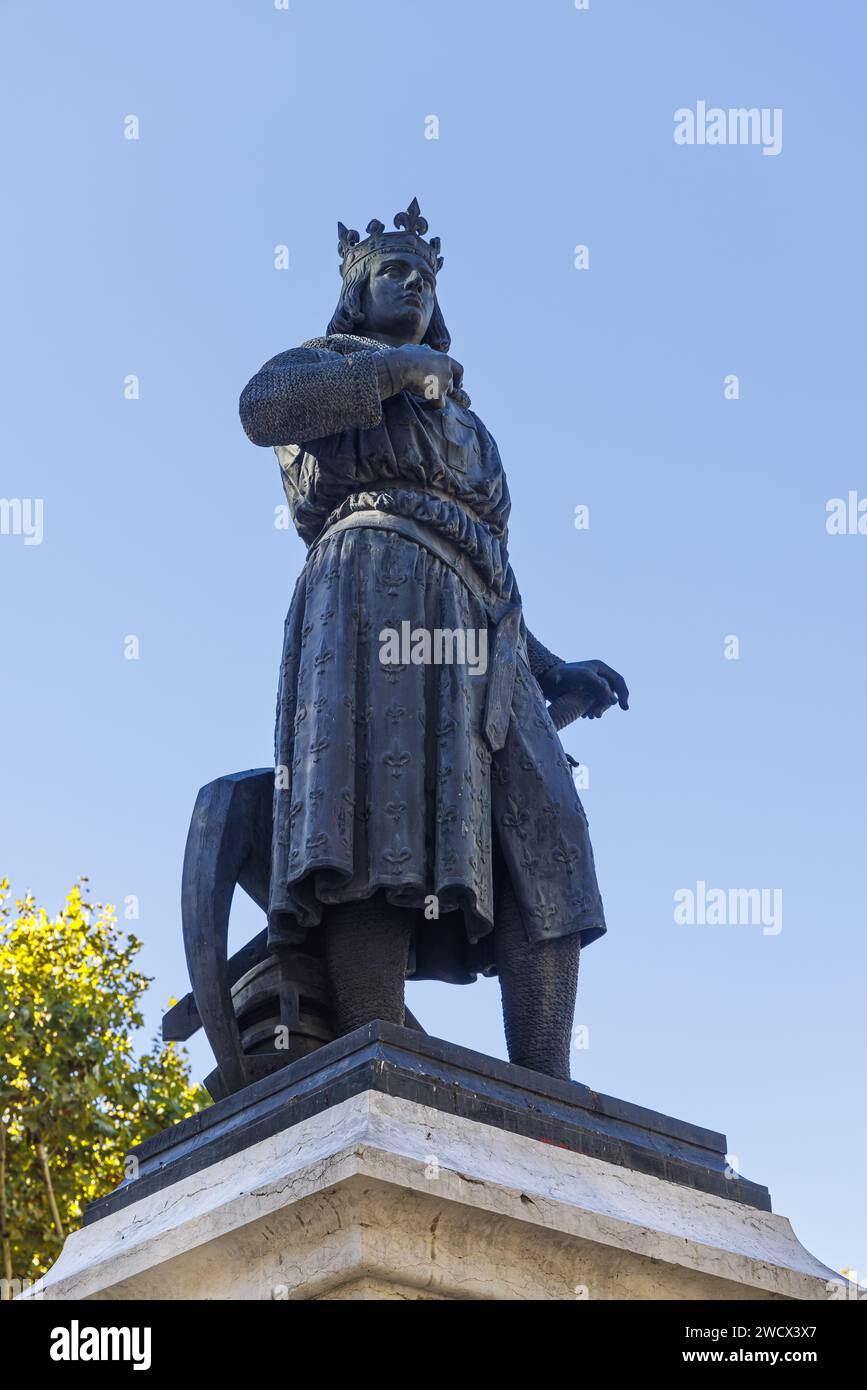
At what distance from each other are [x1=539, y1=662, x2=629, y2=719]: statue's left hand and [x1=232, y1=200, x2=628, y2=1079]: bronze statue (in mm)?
496

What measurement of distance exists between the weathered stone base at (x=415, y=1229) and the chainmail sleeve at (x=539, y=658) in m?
2.65

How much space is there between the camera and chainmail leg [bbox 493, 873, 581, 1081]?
667 cm

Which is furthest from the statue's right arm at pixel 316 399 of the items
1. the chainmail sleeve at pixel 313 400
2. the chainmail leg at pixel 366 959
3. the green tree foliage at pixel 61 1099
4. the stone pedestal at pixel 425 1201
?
the green tree foliage at pixel 61 1099

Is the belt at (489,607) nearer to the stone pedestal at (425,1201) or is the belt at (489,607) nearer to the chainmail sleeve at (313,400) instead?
the chainmail sleeve at (313,400)

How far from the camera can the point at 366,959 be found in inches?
255

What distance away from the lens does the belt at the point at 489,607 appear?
22.8ft

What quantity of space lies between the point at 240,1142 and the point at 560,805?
6.05ft

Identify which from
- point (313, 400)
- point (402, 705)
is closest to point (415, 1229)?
point (402, 705)

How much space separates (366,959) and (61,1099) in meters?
13.1

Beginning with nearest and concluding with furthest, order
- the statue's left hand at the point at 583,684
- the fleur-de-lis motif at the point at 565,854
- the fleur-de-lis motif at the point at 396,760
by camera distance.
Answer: the fleur-de-lis motif at the point at 396,760 < the fleur-de-lis motif at the point at 565,854 < the statue's left hand at the point at 583,684

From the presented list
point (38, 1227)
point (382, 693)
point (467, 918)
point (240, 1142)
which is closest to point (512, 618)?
point (382, 693)

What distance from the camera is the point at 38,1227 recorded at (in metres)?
18.4

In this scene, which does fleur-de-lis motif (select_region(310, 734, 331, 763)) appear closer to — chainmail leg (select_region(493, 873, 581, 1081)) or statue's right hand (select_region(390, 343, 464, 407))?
chainmail leg (select_region(493, 873, 581, 1081))
